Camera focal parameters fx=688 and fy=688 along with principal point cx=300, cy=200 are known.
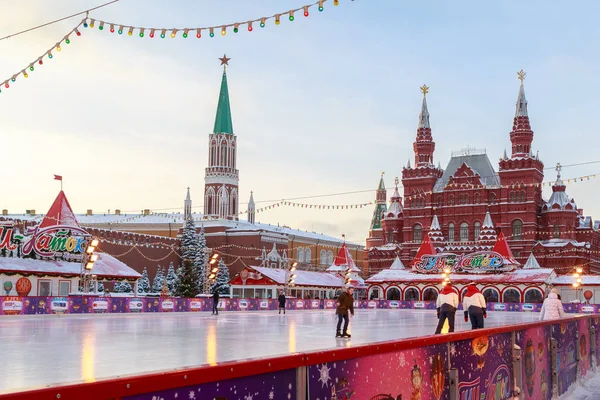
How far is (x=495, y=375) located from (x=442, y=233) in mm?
75361

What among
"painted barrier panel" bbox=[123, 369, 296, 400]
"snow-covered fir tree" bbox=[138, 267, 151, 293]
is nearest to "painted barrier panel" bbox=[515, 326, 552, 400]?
"painted barrier panel" bbox=[123, 369, 296, 400]

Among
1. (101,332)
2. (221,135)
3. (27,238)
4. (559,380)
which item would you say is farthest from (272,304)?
(221,135)

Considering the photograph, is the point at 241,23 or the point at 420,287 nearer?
the point at 241,23

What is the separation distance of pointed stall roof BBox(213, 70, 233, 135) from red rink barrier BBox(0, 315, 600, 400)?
90664mm

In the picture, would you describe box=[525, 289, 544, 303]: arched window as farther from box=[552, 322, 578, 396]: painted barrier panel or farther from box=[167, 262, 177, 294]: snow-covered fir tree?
box=[552, 322, 578, 396]: painted barrier panel

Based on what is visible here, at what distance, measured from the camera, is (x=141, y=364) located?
12.1 meters

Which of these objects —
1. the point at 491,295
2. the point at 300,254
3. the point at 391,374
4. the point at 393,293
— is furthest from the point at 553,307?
the point at 300,254

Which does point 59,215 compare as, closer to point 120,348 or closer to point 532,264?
point 120,348

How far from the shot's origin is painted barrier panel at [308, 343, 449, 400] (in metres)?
4.28

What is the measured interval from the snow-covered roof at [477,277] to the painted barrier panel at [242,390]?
5624 cm

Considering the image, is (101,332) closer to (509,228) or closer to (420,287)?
(420,287)

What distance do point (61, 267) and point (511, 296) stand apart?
123ft

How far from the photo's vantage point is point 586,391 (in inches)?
448

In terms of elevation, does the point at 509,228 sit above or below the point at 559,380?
above
